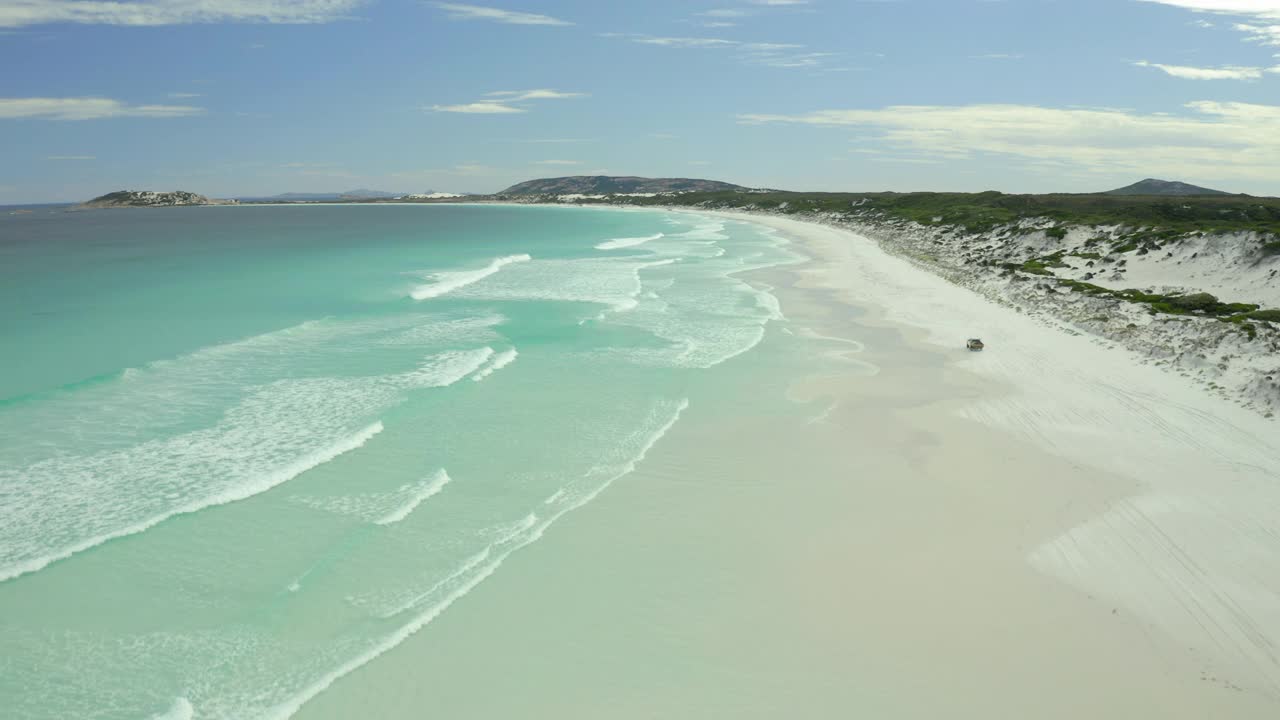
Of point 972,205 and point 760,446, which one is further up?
point 972,205

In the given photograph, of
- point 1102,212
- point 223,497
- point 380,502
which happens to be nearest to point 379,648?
point 380,502

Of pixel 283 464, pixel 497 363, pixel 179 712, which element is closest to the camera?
pixel 179 712

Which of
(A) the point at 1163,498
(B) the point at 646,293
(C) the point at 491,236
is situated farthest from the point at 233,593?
(C) the point at 491,236

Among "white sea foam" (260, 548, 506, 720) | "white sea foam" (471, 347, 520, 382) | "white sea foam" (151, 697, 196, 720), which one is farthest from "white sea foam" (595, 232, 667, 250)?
"white sea foam" (151, 697, 196, 720)

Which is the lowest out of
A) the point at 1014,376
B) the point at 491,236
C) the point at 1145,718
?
the point at 1145,718

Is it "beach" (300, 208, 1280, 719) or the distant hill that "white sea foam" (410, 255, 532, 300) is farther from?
the distant hill

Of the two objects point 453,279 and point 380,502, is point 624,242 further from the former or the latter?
point 380,502

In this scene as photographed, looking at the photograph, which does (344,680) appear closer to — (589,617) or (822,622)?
(589,617)
